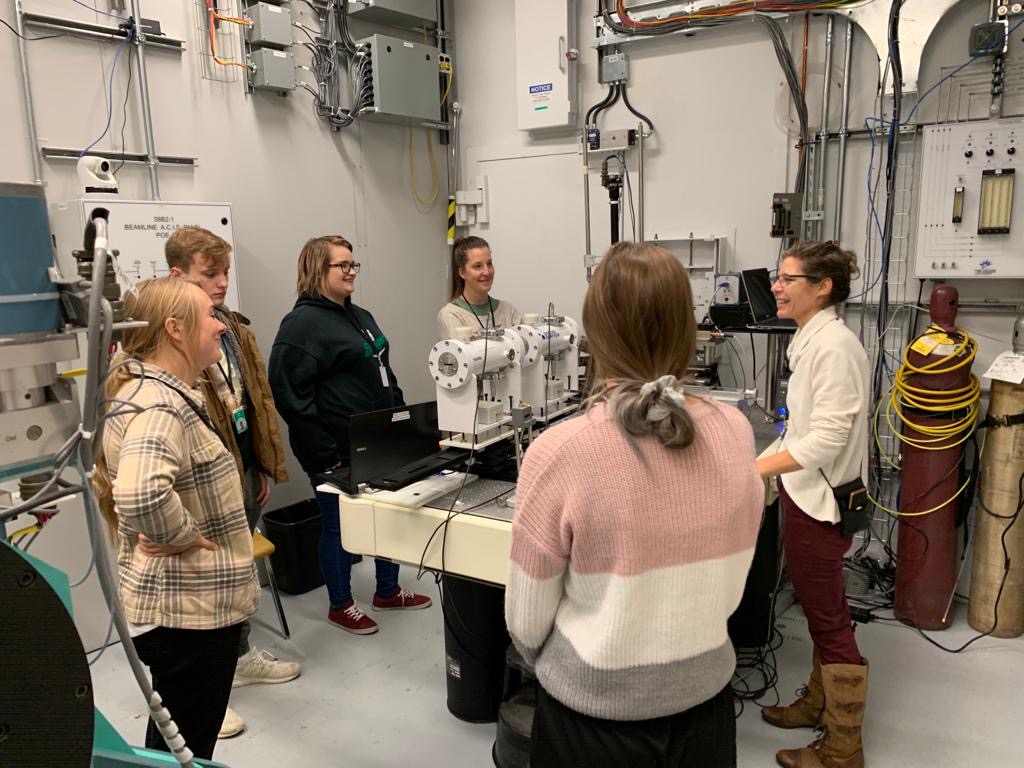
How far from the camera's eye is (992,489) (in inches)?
119

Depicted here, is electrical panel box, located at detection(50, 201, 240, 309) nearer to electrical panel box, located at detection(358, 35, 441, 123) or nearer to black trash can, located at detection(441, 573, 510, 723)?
electrical panel box, located at detection(358, 35, 441, 123)

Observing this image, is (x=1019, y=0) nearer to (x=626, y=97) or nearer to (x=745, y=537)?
(x=626, y=97)

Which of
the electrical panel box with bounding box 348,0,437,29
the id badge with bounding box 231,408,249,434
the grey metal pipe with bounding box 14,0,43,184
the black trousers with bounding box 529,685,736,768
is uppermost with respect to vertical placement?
the electrical panel box with bounding box 348,0,437,29

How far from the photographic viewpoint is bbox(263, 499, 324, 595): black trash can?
347 centimetres

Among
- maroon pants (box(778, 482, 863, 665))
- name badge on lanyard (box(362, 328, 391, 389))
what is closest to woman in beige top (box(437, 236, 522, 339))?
name badge on lanyard (box(362, 328, 391, 389))

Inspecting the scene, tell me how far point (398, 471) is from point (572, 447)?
1.12 meters

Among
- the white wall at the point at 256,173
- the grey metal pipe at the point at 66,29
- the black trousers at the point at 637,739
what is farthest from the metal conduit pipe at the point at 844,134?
the grey metal pipe at the point at 66,29

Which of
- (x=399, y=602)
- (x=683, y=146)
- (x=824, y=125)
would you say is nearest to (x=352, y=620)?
(x=399, y=602)

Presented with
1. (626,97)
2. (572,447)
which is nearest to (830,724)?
Answer: (572,447)

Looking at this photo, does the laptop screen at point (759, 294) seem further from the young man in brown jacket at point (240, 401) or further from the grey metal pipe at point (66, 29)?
the grey metal pipe at point (66, 29)

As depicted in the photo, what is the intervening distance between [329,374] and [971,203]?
9.08ft

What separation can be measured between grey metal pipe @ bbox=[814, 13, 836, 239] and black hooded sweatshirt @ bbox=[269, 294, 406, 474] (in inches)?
87.7

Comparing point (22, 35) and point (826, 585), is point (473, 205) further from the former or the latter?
point (826, 585)

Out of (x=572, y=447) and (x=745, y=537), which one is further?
(x=745, y=537)
